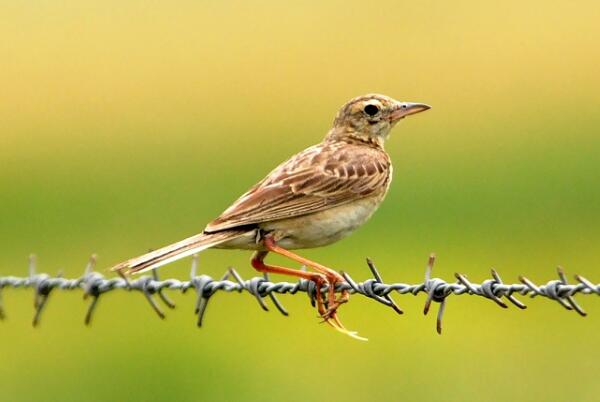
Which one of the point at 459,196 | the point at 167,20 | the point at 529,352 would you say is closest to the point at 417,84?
the point at 459,196

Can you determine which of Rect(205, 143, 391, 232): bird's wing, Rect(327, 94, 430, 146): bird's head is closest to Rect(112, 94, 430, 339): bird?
Rect(205, 143, 391, 232): bird's wing

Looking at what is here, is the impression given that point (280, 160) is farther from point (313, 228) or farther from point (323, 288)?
point (323, 288)

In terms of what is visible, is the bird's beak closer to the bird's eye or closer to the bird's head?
the bird's head

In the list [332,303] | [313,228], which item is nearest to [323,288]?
[332,303]

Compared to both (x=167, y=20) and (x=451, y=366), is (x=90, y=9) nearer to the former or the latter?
(x=167, y=20)

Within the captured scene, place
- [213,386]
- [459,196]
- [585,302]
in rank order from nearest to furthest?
[213,386]
[585,302]
[459,196]

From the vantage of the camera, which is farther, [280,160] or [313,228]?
[280,160]
